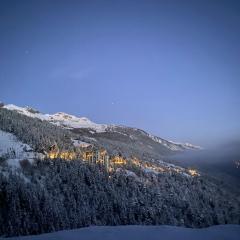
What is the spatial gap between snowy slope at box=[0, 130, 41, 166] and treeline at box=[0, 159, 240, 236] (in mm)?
7171

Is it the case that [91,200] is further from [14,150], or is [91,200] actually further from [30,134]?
[30,134]

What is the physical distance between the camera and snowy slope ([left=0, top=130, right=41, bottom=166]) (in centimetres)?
14652

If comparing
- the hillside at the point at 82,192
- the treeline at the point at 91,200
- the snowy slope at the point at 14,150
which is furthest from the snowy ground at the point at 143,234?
the snowy slope at the point at 14,150

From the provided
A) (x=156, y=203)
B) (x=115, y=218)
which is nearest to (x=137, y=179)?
(x=156, y=203)

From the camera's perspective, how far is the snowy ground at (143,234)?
58.3 ft

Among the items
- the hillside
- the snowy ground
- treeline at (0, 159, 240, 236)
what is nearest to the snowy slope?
the hillside

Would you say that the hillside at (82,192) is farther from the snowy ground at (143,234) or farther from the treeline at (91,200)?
the snowy ground at (143,234)

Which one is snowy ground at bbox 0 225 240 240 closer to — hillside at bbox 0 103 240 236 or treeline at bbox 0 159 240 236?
hillside at bbox 0 103 240 236

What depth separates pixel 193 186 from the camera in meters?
181

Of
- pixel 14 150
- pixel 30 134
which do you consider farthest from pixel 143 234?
pixel 30 134

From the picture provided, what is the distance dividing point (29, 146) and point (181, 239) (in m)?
154

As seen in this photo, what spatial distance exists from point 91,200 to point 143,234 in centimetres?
11318

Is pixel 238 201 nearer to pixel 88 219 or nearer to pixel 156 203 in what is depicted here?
pixel 156 203

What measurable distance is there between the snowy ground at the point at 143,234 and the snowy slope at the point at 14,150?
124909 millimetres
